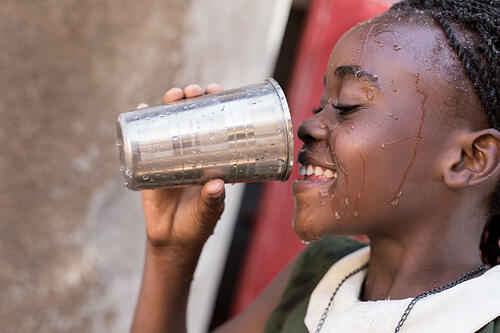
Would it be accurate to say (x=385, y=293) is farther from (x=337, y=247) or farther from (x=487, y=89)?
(x=487, y=89)

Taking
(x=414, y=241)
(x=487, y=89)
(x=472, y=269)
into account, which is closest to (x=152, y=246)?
(x=414, y=241)

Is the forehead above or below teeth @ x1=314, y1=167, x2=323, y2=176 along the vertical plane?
above

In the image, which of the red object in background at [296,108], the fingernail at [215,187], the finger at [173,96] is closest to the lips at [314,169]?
the fingernail at [215,187]

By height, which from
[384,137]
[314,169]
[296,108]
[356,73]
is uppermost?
[356,73]

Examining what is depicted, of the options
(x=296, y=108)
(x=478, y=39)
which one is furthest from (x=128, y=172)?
(x=296, y=108)

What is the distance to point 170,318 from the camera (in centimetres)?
156

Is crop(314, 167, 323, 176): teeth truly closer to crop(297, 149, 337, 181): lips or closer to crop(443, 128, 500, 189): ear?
crop(297, 149, 337, 181): lips

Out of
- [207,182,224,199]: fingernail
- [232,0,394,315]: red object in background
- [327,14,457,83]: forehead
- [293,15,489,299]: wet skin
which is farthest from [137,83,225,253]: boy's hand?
[232,0,394,315]: red object in background

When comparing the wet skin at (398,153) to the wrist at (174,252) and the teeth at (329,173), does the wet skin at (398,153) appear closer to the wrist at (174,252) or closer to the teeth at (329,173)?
the teeth at (329,173)

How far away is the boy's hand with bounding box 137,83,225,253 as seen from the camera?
138 cm

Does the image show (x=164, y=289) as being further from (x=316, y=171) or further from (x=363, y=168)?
(x=363, y=168)

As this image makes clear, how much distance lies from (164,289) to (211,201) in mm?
410

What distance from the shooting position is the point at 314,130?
1271mm

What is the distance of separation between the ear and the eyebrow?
0.22 meters
